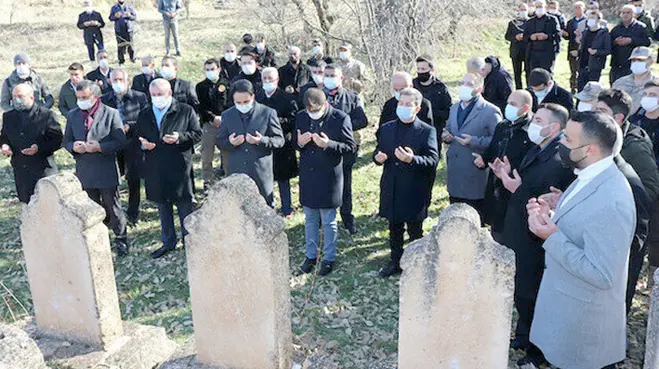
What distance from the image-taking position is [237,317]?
4379 millimetres

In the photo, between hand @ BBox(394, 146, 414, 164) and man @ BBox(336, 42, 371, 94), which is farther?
man @ BBox(336, 42, 371, 94)

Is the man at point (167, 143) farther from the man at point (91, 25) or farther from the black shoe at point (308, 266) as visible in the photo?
the man at point (91, 25)

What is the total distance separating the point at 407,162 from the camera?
6.52 metres

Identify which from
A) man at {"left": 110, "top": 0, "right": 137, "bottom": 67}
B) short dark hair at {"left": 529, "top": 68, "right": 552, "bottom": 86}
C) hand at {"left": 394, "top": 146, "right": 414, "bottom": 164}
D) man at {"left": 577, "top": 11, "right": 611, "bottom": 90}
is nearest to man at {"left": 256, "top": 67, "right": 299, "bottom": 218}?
hand at {"left": 394, "top": 146, "right": 414, "bottom": 164}

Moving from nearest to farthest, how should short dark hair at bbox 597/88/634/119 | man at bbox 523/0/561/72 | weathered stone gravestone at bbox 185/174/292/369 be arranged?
weathered stone gravestone at bbox 185/174/292/369
short dark hair at bbox 597/88/634/119
man at bbox 523/0/561/72

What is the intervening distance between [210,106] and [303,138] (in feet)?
11.5

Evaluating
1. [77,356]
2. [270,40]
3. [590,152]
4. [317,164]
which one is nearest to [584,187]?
[590,152]

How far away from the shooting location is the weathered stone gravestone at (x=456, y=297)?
3.60 meters

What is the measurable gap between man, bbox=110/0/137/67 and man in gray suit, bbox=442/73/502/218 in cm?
1345

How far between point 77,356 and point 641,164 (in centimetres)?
522

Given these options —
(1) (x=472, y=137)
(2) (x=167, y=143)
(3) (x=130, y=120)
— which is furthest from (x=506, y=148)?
(3) (x=130, y=120)

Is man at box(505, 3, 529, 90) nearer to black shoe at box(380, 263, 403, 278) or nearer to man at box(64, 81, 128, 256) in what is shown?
black shoe at box(380, 263, 403, 278)

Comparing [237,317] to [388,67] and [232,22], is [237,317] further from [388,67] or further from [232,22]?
[232,22]

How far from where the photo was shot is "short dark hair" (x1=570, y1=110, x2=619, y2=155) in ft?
12.9
